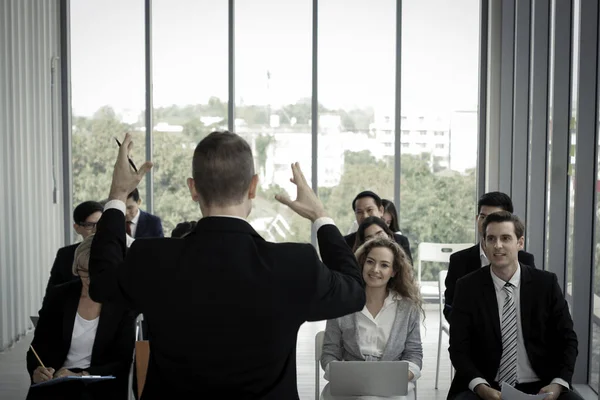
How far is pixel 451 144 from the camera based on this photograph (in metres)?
8.48

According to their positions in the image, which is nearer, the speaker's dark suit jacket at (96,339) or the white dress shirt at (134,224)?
the speaker's dark suit jacket at (96,339)

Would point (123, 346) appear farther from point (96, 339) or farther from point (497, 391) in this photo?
point (497, 391)

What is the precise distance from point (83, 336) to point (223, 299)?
2.23 metres

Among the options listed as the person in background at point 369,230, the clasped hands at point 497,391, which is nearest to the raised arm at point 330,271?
the clasped hands at point 497,391

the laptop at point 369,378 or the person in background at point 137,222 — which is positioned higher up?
the person in background at point 137,222

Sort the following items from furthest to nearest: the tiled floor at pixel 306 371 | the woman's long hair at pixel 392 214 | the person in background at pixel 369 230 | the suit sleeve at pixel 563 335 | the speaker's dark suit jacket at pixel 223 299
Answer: the woman's long hair at pixel 392 214 < the tiled floor at pixel 306 371 < the person in background at pixel 369 230 < the suit sleeve at pixel 563 335 < the speaker's dark suit jacket at pixel 223 299

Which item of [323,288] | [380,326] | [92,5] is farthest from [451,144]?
[323,288]

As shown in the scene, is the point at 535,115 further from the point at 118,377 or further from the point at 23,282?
the point at 23,282

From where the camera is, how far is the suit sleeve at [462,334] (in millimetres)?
3646

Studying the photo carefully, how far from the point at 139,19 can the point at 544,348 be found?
20.0 ft

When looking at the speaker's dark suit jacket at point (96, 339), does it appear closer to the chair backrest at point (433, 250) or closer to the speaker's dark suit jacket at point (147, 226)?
the speaker's dark suit jacket at point (147, 226)

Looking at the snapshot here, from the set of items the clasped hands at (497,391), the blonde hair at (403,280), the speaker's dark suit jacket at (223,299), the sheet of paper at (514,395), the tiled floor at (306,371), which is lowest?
the tiled floor at (306,371)

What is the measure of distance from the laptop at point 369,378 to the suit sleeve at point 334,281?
169 cm

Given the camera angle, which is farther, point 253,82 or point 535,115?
point 253,82
